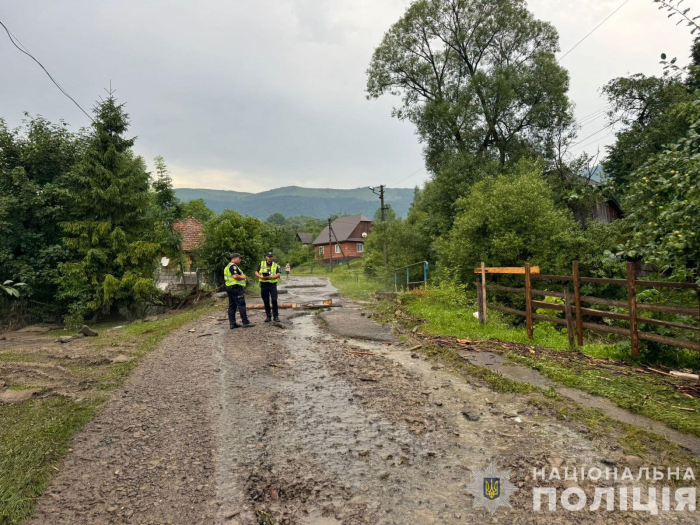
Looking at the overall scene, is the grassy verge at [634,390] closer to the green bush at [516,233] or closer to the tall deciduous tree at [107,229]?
the green bush at [516,233]

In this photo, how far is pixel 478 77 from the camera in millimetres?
22516

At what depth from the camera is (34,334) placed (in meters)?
15.6

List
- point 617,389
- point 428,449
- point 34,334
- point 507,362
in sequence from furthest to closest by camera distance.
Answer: point 34,334 → point 507,362 → point 617,389 → point 428,449

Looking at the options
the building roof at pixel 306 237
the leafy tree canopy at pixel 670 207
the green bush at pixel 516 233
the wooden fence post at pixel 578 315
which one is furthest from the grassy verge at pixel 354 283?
the building roof at pixel 306 237

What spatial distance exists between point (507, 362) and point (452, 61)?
2257 centimetres

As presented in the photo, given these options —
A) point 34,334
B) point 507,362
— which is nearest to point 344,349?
point 507,362

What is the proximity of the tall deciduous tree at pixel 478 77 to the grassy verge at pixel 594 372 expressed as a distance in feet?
52.4

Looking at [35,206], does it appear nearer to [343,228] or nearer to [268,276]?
[268,276]

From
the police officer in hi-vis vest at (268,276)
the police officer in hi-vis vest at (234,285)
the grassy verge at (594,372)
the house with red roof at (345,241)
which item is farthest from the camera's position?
the house with red roof at (345,241)

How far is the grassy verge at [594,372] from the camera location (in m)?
4.52

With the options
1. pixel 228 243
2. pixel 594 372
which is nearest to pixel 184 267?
pixel 228 243

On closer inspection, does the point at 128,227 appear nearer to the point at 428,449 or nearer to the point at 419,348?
the point at 419,348

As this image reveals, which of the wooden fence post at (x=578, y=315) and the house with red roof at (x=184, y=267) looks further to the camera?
the house with red roof at (x=184, y=267)

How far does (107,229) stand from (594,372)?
18.5 meters
